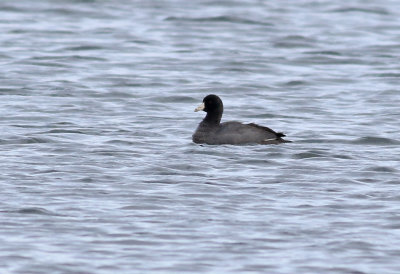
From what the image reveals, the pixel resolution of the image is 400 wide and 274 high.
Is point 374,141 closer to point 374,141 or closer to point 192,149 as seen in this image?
point 374,141

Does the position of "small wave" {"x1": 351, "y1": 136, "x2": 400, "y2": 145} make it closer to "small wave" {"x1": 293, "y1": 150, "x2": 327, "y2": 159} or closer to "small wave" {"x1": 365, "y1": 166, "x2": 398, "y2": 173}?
"small wave" {"x1": 293, "y1": 150, "x2": 327, "y2": 159}

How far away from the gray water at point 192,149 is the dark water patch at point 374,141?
0.03 metres

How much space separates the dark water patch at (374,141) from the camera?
17891 mm

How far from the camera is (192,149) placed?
16.7 meters

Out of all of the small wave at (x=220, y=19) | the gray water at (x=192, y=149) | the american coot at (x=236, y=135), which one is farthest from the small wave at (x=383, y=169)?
the small wave at (x=220, y=19)

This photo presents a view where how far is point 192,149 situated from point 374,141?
125 inches

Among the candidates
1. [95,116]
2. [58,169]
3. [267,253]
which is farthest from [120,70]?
[267,253]

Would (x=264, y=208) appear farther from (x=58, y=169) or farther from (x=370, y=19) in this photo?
(x=370, y=19)

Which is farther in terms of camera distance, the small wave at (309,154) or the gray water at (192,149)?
the small wave at (309,154)

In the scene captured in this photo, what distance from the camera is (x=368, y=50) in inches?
1217

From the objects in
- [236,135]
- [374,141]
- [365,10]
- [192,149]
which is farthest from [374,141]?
[365,10]

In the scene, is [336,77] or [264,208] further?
[336,77]

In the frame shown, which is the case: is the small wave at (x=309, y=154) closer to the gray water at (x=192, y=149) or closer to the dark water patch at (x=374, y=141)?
the gray water at (x=192, y=149)

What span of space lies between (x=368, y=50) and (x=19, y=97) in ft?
38.8
